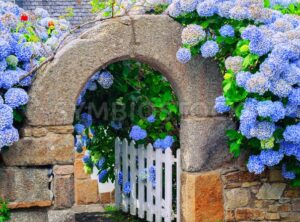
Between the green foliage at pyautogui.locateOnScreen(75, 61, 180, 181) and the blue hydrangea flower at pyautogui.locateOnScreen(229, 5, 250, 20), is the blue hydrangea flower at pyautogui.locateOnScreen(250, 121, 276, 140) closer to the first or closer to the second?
the blue hydrangea flower at pyautogui.locateOnScreen(229, 5, 250, 20)

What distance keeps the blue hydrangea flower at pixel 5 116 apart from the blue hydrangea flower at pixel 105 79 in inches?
58.6

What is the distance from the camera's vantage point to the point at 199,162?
20.3 ft

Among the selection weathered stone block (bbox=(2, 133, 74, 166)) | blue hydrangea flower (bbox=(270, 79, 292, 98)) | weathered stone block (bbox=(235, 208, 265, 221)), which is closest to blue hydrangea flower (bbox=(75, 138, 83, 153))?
weathered stone block (bbox=(2, 133, 74, 166))

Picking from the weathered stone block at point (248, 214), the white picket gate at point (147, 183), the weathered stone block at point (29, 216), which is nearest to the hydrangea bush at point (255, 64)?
the weathered stone block at point (248, 214)

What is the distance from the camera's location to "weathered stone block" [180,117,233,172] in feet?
20.2

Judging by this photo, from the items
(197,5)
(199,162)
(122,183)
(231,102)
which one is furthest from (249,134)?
(122,183)

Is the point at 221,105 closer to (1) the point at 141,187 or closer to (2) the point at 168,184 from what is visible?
(2) the point at 168,184

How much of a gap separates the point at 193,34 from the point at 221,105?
2.28 feet

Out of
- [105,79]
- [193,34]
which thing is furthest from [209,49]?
[105,79]

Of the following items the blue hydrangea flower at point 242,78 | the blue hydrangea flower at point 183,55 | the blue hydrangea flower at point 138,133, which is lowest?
the blue hydrangea flower at point 138,133

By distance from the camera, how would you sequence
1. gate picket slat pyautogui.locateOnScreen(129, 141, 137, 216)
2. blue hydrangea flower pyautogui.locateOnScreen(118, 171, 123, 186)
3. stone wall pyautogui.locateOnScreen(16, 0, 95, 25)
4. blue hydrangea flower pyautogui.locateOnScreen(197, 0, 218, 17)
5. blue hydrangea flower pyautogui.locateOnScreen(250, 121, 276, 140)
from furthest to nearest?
stone wall pyautogui.locateOnScreen(16, 0, 95, 25), blue hydrangea flower pyautogui.locateOnScreen(118, 171, 123, 186), gate picket slat pyautogui.locateOnScreen(129, 141, 137, 216), blue hydrangea flower pyautogui.locateOnScreen(197, 0, 218, 17), blue hydrangea flower pyautogui.locateOnScreen(250, 121, 276, 140)

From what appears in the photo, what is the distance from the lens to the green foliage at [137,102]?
700 centimetres

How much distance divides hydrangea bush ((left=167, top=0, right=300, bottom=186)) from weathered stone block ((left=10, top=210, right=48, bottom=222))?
184 centimetres

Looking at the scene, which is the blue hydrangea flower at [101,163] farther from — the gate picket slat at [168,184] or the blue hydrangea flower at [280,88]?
the blue hydrangea flower at [280,88]
